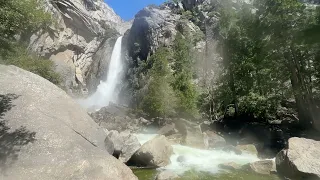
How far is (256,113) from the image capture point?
35469 millimetres

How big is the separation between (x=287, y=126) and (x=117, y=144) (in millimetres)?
19547

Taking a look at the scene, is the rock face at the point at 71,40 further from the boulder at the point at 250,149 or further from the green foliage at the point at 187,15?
the boulder at the point at 250,149

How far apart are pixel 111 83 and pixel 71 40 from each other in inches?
685

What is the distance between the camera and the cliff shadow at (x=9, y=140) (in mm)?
10492

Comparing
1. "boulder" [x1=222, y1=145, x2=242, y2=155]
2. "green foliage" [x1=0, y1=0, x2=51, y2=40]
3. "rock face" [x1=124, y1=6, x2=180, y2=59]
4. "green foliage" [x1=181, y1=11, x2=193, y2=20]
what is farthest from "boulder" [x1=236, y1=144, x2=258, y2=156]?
"green foliage" [x1=181, y1=11, x2=193, y2=20]

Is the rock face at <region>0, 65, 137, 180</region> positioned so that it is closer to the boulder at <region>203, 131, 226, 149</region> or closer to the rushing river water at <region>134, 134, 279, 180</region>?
the rushing river water at <region>134, 134, 279, 180</region>

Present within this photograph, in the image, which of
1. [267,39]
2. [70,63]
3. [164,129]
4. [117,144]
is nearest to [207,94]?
[164,129]

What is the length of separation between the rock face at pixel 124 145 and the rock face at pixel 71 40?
27.5 metres

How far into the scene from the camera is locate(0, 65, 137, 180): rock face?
10367 millimetres

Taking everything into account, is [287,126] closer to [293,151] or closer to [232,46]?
[232,46]

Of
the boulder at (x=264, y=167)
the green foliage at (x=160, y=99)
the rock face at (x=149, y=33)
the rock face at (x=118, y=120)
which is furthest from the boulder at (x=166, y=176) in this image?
the rock face at (x=149, y=33)

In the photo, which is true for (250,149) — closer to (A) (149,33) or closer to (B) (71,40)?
(B) (71,40)

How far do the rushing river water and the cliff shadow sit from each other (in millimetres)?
6810

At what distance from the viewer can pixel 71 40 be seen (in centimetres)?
5384
